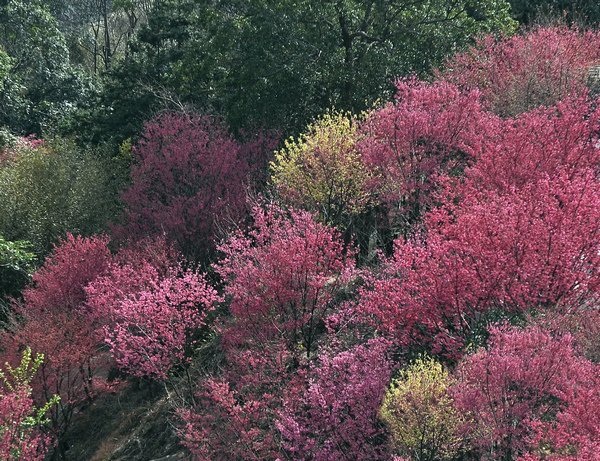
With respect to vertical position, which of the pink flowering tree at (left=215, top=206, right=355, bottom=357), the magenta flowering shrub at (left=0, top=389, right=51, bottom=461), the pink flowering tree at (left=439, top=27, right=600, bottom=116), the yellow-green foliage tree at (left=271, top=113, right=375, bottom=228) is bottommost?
the magenta flowering shrub at (left=0, top=389, right=51, bottom=461)

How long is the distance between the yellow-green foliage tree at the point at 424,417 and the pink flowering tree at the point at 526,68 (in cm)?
1549

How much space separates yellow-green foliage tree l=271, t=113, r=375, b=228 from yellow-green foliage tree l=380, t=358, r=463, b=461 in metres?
12.5

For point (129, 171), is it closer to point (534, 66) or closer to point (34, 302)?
point (34, 302)

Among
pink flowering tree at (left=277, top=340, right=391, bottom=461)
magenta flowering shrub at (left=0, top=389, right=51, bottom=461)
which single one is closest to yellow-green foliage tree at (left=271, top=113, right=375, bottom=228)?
pink flowering tree at (left=277, top=340, right=391, bottom=461)

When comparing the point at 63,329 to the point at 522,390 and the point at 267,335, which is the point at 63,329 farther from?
the point at 522,390

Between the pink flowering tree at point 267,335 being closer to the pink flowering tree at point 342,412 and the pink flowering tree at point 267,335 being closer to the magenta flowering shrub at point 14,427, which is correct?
the pink flowering tree at point 342,412

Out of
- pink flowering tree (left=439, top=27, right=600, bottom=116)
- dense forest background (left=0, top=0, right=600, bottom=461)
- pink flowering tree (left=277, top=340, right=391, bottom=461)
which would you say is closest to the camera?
dense forest background (left=0, top=0, right=600, bottom=461)

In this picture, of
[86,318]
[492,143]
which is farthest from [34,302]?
[492,143]

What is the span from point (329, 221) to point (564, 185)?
37.1 feet

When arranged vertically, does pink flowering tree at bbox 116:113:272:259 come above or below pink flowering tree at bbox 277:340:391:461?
above

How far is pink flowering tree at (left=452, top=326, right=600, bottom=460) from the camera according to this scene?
15188 millimetres

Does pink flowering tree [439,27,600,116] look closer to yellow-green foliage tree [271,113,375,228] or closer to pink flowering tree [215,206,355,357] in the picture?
yellow-green foliage tree [271,113,375,228]

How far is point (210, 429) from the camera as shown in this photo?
73.7ft

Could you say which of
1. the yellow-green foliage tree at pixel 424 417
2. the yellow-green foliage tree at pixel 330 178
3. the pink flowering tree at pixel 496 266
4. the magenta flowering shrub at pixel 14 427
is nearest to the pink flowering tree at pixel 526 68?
the yellow-green foliage tree at pixel 330 178
